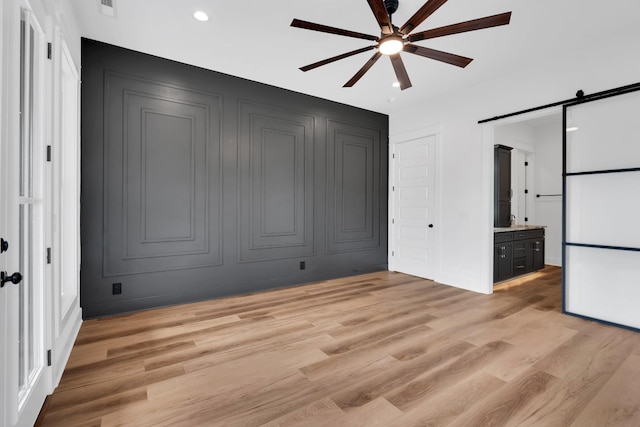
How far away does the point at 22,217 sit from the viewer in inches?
66.5

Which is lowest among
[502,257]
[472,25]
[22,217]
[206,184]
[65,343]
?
[65,343]

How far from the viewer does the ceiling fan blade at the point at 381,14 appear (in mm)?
1922

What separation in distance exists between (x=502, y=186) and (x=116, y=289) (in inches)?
245

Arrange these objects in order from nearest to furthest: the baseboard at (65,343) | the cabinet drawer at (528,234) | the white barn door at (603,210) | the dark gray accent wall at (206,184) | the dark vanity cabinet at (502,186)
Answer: the baseboard at (65,343), the white barn door at (603,210), the dark gray accent wall at (206,184), the cabinet drawer at (528,234), the dark vanity cabinet at (502,186)

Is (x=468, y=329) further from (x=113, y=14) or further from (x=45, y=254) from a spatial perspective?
(x=113, y=14)

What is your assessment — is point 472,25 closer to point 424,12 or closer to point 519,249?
point 424,12

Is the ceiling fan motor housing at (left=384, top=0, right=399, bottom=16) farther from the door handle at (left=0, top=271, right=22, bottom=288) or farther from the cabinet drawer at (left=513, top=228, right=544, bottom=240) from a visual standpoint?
the cabinet drawer at (left=513, top=228, right=544, bottom=240)

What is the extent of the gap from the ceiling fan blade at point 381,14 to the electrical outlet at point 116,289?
363 cm

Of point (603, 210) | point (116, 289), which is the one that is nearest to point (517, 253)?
point (603, 210)

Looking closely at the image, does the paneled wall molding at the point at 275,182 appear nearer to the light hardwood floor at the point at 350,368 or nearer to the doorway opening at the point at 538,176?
the light hardwood floor at the point at 350,368

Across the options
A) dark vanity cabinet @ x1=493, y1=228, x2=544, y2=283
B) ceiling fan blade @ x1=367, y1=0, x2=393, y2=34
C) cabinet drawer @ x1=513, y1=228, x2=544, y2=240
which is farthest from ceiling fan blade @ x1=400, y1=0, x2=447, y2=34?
cabinet drawer @ x1=513, y1=228, x2=544, y2=240

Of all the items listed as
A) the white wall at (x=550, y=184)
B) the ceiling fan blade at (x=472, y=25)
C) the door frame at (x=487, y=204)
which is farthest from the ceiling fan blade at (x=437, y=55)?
the white wall at (x=550, y=184)

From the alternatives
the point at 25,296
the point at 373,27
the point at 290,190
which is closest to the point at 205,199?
the point at 290,190

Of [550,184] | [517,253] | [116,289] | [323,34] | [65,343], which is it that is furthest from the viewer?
[550,184]
